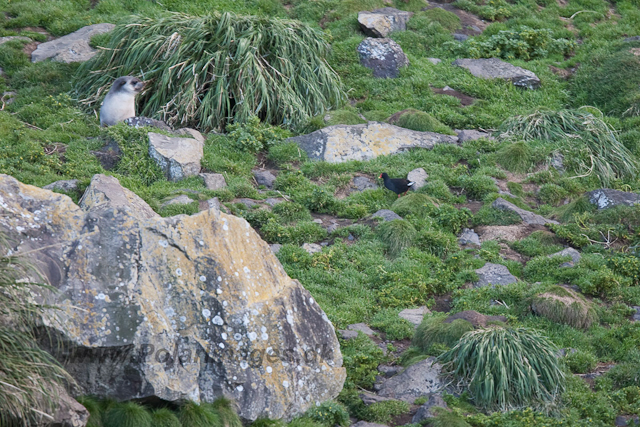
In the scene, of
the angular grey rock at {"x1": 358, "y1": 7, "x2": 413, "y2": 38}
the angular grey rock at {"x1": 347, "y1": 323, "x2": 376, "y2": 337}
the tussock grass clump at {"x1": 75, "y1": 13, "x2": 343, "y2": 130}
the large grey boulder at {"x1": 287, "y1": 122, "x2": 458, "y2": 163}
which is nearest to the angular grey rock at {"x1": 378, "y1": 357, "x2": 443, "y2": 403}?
the angular grey rock at {"x1": 347, "y1": 323, "x2": 376, "y2": 337}

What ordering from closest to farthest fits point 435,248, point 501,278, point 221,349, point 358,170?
point 221,349
point 501,278
point 435,248
point 358,170

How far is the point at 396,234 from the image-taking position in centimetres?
866

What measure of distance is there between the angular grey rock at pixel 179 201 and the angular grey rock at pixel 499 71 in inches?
292

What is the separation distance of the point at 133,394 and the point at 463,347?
9.77 feet

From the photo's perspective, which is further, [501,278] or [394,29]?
[394,29]

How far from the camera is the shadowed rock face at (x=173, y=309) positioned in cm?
492

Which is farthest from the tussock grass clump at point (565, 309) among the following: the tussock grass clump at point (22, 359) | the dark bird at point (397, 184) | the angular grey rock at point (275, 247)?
the tussock grass clump at point (22, 359)

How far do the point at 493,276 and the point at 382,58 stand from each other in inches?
263

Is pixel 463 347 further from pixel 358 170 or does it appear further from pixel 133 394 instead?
pixel 358 170

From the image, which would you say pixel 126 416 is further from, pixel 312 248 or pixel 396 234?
pixel 396 234

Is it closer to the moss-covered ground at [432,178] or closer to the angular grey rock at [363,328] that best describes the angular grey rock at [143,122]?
the moss-covered ground at [432,178]

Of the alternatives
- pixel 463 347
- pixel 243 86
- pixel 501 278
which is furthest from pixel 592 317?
pixel 243 86

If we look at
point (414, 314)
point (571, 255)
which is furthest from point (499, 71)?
point (414, 314)

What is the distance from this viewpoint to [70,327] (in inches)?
189
